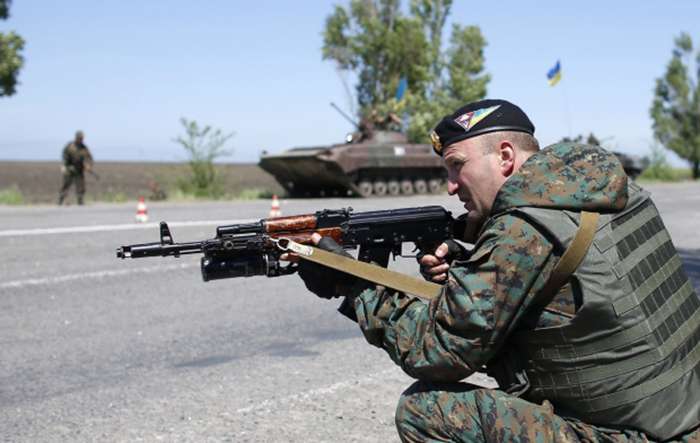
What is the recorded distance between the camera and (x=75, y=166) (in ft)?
73.5

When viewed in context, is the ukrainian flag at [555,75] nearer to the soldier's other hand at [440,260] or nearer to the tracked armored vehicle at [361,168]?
the tracked armored vehicle at [361,168]

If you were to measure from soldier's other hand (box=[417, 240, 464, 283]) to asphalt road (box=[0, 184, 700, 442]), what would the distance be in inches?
45.6

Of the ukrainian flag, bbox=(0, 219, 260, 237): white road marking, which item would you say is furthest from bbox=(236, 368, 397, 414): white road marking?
the ukrainian flag

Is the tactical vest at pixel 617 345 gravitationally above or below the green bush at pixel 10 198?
above

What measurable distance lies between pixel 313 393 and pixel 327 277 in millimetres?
2009

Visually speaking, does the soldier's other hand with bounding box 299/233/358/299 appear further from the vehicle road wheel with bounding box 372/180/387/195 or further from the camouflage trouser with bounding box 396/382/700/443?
the vehicle road wheel with bounding box 372/180/387/195

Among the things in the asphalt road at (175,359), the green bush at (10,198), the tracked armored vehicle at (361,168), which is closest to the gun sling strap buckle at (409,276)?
the asphalt road at (175,359)

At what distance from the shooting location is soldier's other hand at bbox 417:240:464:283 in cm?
314

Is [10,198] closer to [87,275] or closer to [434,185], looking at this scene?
[434,185]

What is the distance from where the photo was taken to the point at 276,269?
3.03m

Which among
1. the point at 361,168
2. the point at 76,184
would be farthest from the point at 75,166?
the point at 361,168

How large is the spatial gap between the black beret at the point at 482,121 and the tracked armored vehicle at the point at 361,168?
2143 centimetres

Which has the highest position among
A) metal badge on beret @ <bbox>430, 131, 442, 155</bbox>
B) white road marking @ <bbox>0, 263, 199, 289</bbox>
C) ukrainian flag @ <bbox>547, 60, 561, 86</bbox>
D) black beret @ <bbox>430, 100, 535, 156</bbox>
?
ukrainian flag @ <bbox>547, 60, 561, 86</bbox>

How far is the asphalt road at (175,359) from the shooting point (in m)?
4.27
